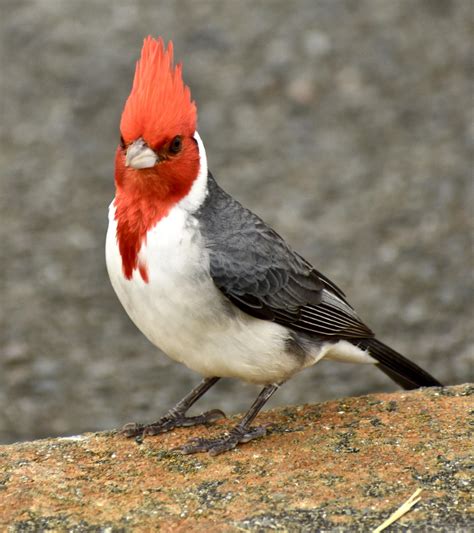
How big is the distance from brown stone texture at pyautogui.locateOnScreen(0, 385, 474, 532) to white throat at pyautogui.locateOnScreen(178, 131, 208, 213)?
96 centimetres

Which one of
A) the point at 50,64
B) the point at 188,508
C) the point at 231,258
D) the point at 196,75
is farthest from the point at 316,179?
the point at 188,508

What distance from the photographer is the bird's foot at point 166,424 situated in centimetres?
423

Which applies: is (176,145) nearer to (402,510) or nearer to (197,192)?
(197,192)

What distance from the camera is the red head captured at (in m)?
3.81

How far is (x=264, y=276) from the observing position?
4.20 metres

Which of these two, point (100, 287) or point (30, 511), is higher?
point (100, 287)

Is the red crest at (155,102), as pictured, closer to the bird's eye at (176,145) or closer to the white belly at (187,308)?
the bird's eye at (176,145)

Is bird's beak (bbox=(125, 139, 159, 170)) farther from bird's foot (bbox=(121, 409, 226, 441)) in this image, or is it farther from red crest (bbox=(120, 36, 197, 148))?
bird's foot (bbox=(121, 409, 226, 441))

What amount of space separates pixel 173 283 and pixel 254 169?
15.4ft

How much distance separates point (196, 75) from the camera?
911 cm

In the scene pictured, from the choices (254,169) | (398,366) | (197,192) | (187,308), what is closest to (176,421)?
(187,308)

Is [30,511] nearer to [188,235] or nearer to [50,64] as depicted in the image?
[188,235]

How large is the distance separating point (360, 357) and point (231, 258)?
3.23 feet

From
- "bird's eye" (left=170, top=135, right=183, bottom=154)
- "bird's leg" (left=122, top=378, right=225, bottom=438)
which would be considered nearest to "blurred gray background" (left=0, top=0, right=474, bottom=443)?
"bird's leg" (left=122, top=378, right=225, bottom=438)
